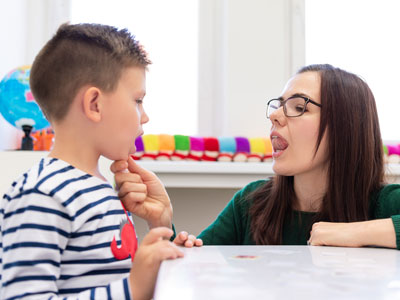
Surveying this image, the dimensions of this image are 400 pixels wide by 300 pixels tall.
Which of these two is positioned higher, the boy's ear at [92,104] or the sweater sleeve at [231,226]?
the boy's ear at [92,104]

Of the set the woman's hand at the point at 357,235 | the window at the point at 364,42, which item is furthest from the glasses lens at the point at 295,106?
the window at the point at 364,42

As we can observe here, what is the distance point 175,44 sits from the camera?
2572 mm

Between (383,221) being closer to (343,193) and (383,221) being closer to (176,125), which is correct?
(343,193)

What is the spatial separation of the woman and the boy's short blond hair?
1.99 ft

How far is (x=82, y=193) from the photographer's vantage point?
2.46ft

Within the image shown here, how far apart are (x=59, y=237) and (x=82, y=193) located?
0.27 ft

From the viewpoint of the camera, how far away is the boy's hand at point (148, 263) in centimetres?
68

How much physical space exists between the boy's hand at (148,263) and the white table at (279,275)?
21 millimetres

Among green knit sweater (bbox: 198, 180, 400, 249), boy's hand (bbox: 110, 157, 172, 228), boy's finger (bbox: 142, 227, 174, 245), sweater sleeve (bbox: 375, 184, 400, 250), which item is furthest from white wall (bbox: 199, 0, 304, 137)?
boy's finger (bbox: 142, 227, 174, 245)

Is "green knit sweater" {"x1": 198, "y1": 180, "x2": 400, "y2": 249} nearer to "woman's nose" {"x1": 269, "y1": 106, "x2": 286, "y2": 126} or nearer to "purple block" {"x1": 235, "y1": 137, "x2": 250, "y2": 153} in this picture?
"woman's nose" {"x1": 269, "y1": 106, "x2": 286, "y2": 126}

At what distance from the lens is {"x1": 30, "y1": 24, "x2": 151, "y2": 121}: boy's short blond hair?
844 mm

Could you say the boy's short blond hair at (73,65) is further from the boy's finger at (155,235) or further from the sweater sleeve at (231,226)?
the sweater sleeve at (231,226)

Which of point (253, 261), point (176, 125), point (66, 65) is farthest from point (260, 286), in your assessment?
point (176, 125)

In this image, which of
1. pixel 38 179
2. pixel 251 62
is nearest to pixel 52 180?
pixel 38 179
